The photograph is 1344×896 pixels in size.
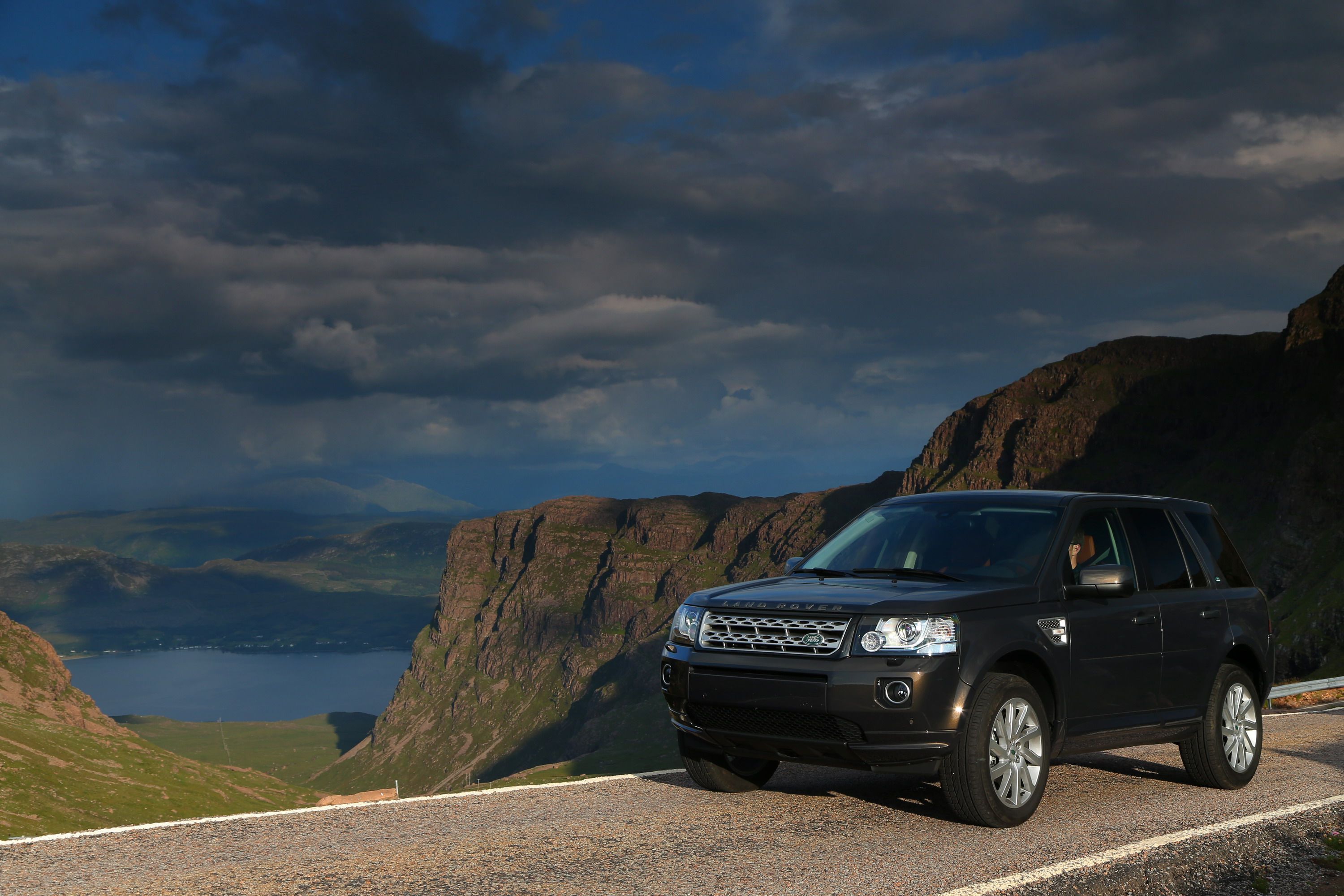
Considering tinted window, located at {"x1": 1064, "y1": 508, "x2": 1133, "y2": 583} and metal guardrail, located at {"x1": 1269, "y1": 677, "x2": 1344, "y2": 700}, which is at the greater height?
tinted window, located at {"x1": 1064, "y1": 508, "x2": 1133, "y2": 583}

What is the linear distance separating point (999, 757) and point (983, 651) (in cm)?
87

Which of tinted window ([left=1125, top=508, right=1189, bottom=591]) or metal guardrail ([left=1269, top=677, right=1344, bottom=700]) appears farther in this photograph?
metal guardrail ([left=1269, top=677, right=1344, bottom=700])

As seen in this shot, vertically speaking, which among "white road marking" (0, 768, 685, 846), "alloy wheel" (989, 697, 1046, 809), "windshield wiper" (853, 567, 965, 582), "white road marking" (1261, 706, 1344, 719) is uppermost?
"windshield wiper" (853, 567, 965, 582)

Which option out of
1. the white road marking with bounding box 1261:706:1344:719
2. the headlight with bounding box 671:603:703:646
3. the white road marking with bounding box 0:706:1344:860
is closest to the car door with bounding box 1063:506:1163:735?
the white road marking with bounding box 0:706:1344:860

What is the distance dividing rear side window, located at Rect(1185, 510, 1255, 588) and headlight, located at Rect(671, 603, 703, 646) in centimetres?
513

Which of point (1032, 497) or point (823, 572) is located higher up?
point (1032, 497)

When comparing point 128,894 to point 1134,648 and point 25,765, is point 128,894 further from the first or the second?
point 25,765

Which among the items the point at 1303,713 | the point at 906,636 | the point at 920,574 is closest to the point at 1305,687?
the point at 1303,713

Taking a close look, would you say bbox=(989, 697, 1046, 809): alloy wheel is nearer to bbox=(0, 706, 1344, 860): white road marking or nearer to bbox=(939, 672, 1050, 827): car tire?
bbox=(939, 672, 1050, 827): car tire

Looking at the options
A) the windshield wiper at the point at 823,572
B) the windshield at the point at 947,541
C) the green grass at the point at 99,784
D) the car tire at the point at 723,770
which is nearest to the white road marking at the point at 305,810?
the car tire at the point at 723,770

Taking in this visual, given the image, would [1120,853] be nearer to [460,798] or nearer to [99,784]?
[460,798]

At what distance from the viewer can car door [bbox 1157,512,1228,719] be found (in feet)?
31.3

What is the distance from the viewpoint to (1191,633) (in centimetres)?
977

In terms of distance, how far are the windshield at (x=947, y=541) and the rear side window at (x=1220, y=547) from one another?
2410mm
